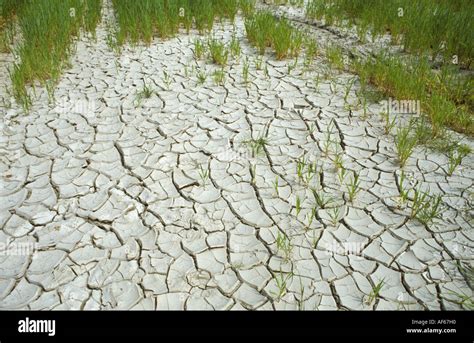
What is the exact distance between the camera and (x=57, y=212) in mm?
2332

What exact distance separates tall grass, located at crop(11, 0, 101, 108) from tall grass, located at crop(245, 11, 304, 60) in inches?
85.1

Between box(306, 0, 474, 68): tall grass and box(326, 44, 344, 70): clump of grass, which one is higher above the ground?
box(306, 0, 474, 68): tall grass

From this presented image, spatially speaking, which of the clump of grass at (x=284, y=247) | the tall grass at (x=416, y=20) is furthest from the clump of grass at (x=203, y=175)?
the tall grass at (x=416, y=20)

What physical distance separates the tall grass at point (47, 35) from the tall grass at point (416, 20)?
3.21 meters

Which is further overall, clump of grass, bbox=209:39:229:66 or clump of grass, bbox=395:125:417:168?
clump of grass, bbox=209:39:229:66

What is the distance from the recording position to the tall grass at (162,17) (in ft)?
15.3

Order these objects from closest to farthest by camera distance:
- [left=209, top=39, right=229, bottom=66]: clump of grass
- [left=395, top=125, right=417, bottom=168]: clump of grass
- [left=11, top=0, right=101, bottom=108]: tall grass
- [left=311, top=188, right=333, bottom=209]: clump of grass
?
[left=311, top=188, right=333, bottom=209]: clump of grass
[left=395, top=125, right=417, bottom=168]: clump of grass
[left=11, top=0, right=101, bottom=108]: tall grass
[left=209, top=39, right=229, bottom=66]: clump of grass

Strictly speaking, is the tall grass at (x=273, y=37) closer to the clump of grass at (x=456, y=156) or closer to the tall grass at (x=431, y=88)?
the tall grass at (x=431, y=88)

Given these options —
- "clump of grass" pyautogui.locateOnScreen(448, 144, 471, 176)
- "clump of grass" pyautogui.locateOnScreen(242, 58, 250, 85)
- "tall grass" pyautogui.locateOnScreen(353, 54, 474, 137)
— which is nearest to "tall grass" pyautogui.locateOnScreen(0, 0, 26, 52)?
"clump of grass" pyautogui.locateOnScreen(242, 58, 250, 85)

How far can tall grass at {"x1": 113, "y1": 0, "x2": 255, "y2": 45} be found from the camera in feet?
15.3

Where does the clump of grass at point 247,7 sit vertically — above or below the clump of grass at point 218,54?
above

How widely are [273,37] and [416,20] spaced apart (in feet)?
5.74

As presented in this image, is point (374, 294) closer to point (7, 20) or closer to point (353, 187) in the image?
point (353, 187)

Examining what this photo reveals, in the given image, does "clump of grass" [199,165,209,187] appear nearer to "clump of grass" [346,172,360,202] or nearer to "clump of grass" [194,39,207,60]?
"clump of grass" [346,172,360,202]
